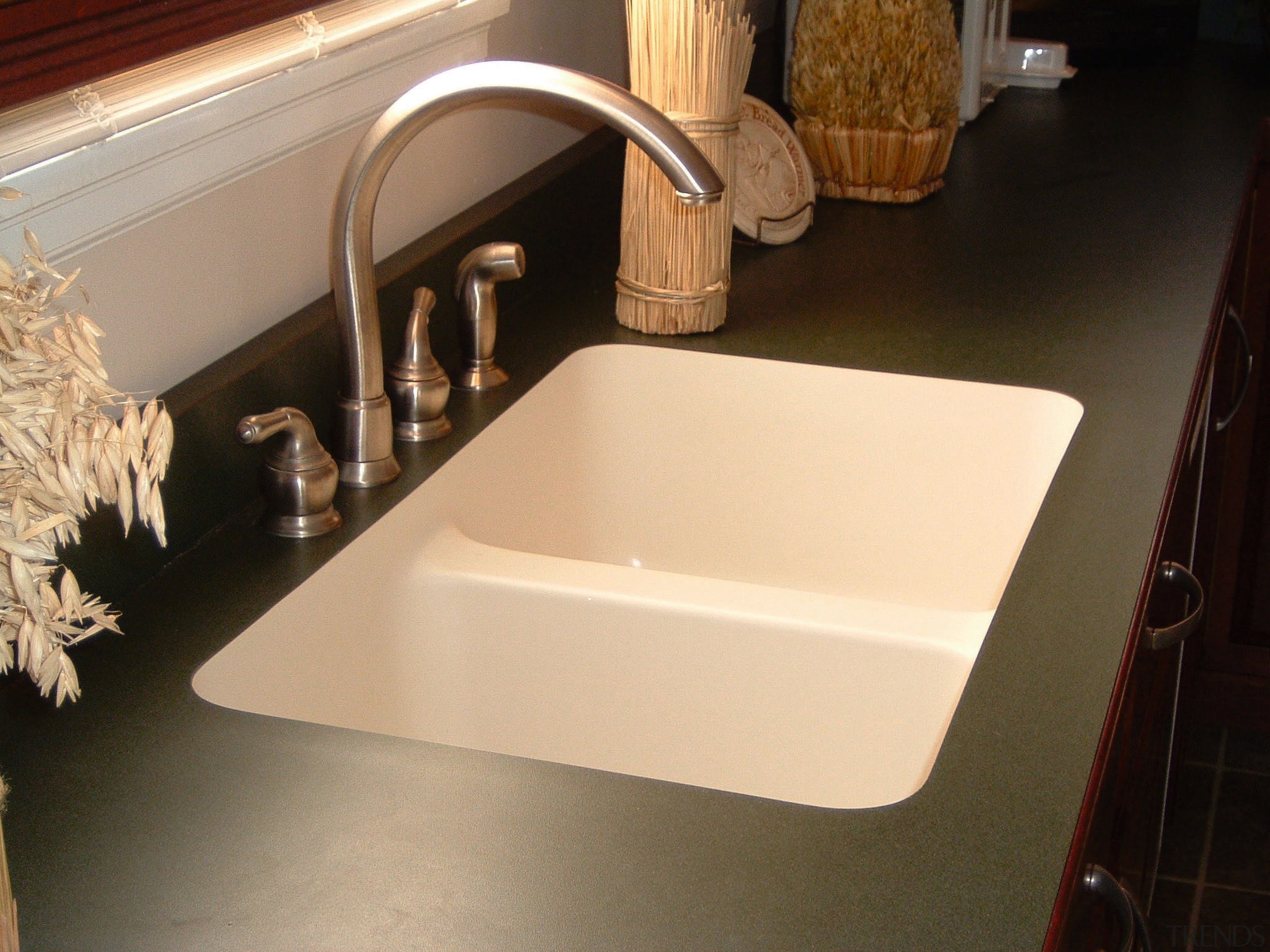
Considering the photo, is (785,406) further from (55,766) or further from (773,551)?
(55,766)

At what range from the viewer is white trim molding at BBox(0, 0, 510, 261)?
789mm

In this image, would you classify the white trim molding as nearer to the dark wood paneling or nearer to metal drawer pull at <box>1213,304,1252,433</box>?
the dark wood paneling

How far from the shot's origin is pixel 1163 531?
3.45ft

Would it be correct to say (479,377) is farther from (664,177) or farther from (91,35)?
(91,35)

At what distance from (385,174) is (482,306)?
0.22 meters

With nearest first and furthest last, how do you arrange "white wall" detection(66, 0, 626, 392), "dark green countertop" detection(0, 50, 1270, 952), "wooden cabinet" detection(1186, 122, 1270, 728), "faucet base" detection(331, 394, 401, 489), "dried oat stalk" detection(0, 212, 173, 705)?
"dried oat stalk" detection(0, 212, 173, 705) → "dark green countertop" detection(0, 50, 1270, 952) → "white wall" detection(66, 0, 626, 392) → "faucet base" detection(331, 394, 401, 489) → "wooden cabinet" detection(1186, 122, 1270, 728)

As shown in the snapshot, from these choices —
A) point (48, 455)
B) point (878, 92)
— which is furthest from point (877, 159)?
point (48, 455)

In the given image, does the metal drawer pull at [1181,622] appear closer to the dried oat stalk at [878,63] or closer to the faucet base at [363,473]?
the faucet base at [363,473]

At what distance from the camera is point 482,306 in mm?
1211

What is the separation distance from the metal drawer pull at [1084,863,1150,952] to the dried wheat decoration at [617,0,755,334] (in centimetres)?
63

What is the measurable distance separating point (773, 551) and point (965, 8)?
1236mm

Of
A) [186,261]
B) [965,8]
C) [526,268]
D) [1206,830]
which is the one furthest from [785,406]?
[1206,830]

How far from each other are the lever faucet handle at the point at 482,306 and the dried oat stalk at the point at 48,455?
61 cm

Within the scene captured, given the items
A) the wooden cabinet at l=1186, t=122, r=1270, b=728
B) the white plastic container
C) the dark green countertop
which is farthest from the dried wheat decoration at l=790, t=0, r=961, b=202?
the dark green countertop
